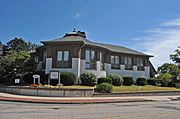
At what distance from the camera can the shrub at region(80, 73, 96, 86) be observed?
33.5 m

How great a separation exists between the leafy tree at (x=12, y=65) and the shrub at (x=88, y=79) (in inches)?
326

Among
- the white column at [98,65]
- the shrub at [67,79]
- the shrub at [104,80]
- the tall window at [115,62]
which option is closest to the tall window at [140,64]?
the tall window at [115,62]

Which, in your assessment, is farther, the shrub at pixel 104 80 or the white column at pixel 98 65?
the white column at pixel 98 65

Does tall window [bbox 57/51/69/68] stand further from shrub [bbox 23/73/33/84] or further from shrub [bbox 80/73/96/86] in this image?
shrub [bbox 23/73/33/84]

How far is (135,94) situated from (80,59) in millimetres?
9336

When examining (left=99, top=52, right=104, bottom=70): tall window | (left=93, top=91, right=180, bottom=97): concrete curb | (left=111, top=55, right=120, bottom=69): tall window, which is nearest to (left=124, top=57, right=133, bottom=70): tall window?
(left=111, top=55, right=120, bottom=69): tall window

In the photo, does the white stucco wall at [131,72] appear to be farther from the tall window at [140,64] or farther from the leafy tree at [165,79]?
the leafy tree at [165,79]

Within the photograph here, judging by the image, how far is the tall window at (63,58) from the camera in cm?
3459

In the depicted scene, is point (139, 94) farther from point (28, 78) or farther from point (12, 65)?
A: point (12, 65)

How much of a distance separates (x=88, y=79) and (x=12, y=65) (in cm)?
1050

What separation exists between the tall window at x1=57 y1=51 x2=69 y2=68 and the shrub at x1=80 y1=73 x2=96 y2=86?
9.15 ft

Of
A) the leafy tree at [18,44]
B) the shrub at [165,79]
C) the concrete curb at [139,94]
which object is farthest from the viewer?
the leafy tree at [18,44]

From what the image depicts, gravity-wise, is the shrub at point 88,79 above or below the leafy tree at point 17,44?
below

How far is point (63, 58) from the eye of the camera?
114 feet
